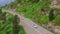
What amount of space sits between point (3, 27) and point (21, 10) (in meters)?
30.5

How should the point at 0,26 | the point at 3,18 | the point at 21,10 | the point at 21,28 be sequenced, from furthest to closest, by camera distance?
the point at 21,10 < the point at 3,18 < the point at 0,26 < the point at 21,28

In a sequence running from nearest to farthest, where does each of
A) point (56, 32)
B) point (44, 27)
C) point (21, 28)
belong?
1. point (56, 32)
2. point (44, 27)
3. point (21, 28)

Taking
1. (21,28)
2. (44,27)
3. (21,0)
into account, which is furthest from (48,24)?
(21,0)

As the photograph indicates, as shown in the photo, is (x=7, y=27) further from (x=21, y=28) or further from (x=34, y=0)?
(x=34, y=0)

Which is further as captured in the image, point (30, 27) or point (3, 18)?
Answer: point (3, 18)

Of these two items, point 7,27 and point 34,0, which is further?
point 34,0

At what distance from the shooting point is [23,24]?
215 feet

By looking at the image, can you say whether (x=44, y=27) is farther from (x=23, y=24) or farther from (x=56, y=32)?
(x=23, y=24)

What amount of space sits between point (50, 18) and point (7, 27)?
11.8 meters

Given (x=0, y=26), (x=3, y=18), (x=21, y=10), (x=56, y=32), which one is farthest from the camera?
(x=21, y=10)

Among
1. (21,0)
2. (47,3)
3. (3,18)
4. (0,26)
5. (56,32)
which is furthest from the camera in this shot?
(21,0)

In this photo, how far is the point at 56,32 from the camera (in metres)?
51.8

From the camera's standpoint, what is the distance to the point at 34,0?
3728 inches

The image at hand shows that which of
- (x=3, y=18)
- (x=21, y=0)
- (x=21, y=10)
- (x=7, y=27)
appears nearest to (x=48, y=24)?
(x=7, y=27)
